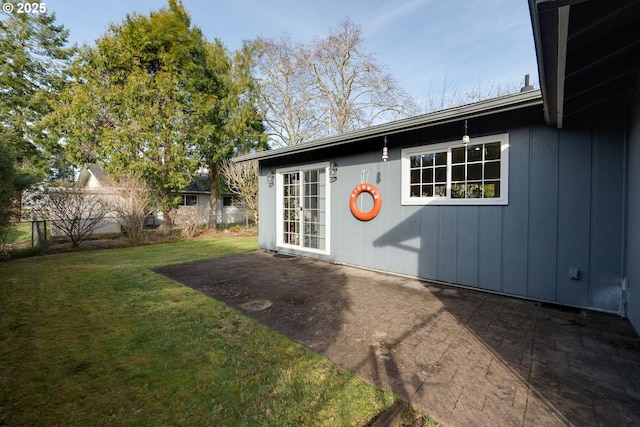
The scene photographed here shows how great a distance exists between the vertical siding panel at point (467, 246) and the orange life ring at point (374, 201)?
1450mm

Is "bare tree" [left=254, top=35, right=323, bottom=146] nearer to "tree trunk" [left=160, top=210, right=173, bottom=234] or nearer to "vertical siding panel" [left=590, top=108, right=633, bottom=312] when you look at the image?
"tree trunk" [left=160, top=210, right=173, bottom=234]

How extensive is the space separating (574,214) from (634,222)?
0.64 meters

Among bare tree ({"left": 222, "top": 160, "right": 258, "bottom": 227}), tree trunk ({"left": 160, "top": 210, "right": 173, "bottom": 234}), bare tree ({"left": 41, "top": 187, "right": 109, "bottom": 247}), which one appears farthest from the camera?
bare tree ({"left": 222, "top": 160, "right": 258, "bottom": 227})

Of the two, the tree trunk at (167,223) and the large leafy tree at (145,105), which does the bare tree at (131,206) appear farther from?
the tree trunk at (167,223)

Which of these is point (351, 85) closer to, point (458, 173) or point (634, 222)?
point (458, 173)

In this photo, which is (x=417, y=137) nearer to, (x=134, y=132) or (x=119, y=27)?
(x=134, y=132)

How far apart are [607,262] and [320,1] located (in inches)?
520

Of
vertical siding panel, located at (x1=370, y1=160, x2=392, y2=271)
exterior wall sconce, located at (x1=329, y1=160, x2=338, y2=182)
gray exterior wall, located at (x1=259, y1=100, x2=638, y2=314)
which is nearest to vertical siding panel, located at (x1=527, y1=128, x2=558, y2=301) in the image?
gray exterior wall, located at (x1=259, y1=100, x2=638, y2=314)

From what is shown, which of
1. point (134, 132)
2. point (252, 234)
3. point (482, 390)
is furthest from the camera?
point (252, 234)

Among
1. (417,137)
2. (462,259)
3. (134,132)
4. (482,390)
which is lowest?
(482,390)

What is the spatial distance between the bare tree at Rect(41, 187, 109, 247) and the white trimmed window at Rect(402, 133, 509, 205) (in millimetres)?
9364

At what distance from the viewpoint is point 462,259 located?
4.25 m

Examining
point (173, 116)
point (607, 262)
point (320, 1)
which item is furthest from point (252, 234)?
point (607, 262)

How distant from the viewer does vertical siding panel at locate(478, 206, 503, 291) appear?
Answer: 392 centimetres
